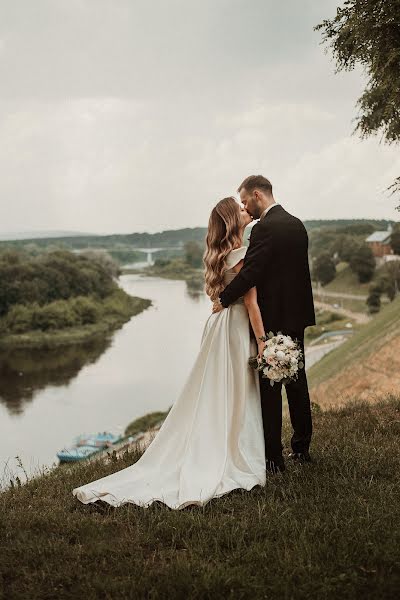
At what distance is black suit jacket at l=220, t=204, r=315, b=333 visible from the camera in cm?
433

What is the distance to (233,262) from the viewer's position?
14.7ft

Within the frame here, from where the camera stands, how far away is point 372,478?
400 centimetres

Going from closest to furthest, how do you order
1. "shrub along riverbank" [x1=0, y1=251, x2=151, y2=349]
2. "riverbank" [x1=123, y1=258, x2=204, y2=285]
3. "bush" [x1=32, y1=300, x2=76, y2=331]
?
"shrub along riverbank" [x1=0, y1=251, x2=151, y2=349] < "bush" [x1=32, y1=300, x2=76, y2=331] < "riverbank" [x1=123, y1=258, x2=204, y2=285]

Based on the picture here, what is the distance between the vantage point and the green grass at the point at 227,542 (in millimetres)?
2631

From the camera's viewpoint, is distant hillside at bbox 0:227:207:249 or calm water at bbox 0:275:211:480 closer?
calm water at bbox 0:275:211:480

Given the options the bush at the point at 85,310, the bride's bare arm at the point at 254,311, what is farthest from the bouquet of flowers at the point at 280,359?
the bush at the point at 85,310

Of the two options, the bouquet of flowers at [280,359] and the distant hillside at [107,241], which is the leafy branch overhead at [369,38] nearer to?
the bouquet of flowers at [280,359]

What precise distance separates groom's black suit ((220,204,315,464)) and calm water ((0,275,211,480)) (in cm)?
1739

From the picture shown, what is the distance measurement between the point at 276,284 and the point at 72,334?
71488mm

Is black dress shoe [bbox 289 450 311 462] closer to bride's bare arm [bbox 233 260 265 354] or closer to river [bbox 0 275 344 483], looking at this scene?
bride's bare arm [bbox 233 260 265 354]

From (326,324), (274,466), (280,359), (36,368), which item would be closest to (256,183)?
(280,359)

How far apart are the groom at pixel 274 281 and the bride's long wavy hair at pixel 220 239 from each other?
11 cm

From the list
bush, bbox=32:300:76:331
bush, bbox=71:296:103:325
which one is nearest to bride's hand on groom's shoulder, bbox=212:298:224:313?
bush, bbox=32:300:76:331

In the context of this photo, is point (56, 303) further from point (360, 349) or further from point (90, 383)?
point (360, 349)
